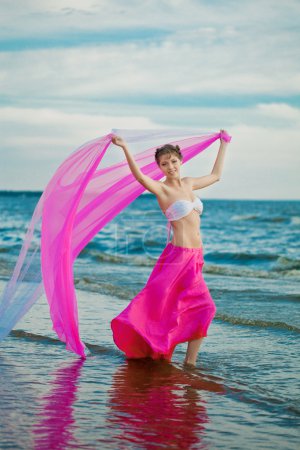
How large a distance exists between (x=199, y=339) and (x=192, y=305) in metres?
0.34

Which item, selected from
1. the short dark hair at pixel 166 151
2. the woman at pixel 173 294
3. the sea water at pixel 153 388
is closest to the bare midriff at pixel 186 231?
the woman at pixel 173 294

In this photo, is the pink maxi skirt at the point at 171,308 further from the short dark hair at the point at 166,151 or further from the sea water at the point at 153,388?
the short dark hair at the point at 166,151

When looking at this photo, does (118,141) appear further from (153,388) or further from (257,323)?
(257,323)

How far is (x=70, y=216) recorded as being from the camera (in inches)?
Result: 276

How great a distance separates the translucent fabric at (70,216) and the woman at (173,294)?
0.48 m

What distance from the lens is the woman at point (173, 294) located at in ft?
22.1

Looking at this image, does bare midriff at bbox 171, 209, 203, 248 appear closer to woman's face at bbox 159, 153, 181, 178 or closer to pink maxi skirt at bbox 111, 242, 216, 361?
pink maxi skirt at bbox 111, 242, 216, 361

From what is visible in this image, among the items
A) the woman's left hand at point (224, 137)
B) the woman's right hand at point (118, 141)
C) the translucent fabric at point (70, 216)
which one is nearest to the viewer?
the woman's right hand at point (118, 141)

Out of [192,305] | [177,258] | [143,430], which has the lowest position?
[143,430]

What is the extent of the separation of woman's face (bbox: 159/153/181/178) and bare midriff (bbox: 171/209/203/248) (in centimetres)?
40

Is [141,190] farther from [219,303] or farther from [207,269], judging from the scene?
[207,269]

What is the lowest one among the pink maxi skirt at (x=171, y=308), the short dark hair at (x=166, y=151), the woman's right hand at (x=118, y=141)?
the pink maxi skirt at (x=171, y=308)

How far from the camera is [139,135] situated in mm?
7238

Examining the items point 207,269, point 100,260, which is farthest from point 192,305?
point 100,260
